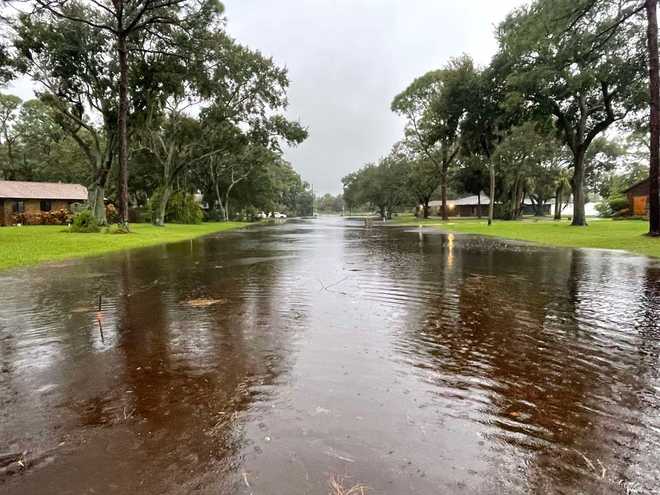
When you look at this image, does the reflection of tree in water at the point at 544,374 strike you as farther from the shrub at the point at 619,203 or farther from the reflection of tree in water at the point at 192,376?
the shrub at the point at 619,203

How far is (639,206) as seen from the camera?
125ft

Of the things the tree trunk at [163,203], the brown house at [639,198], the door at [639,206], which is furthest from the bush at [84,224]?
the door at [639,206]

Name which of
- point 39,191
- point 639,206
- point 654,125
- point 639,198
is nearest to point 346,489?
point 654,125

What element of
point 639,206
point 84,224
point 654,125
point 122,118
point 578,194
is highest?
point 122,118

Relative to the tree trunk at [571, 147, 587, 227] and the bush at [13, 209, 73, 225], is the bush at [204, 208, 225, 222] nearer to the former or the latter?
the bush at [13, 209, 73, 225]

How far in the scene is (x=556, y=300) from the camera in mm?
7188

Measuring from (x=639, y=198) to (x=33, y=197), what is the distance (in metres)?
60.6

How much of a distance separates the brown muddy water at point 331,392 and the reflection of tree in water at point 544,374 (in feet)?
0.06

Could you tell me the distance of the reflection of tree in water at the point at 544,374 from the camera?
8.82 ft

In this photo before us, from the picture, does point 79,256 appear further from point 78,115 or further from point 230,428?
point 78,115

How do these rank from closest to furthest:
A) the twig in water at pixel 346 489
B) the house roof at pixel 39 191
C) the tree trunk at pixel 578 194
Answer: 1. the twig in water at pixel 346 489
2. the tree trunk at pixel 578 194
3. the house roof at pixel 39 191

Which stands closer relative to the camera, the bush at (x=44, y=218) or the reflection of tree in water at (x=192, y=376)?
the reflection of tree in water at (x=192, y=376)

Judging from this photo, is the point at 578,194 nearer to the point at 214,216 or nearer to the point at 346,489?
the point at 346,489

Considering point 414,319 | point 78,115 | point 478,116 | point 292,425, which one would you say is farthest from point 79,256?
point 478,116
